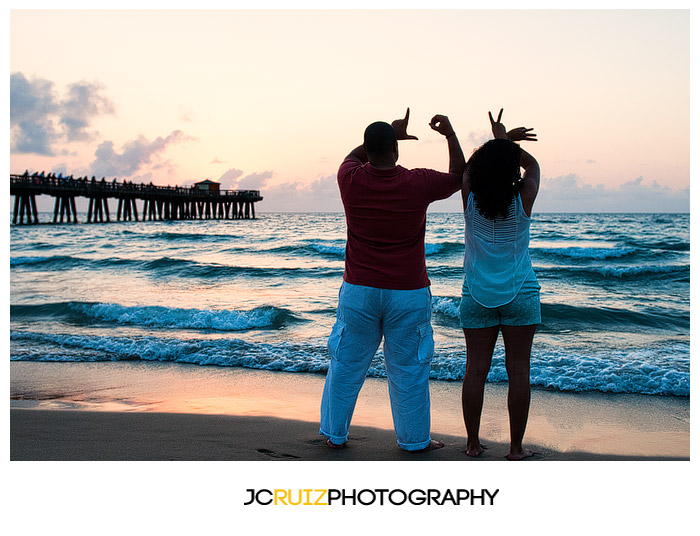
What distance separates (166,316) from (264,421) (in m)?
5.25

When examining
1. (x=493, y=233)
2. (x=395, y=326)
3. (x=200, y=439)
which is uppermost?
(x=493, y=233)

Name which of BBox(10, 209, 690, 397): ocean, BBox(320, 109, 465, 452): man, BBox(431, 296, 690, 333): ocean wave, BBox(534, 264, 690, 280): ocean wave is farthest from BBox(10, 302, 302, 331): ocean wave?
BBox(534, 264, 690, 280): ocean wave

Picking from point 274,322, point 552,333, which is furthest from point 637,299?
point 274,322

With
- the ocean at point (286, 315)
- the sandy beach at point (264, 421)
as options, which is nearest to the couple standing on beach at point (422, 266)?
the sandy beach at point (264, 421)

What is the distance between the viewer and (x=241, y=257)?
20.5m

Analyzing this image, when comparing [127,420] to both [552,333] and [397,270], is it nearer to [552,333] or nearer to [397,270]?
[397,270]

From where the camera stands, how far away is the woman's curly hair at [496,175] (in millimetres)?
2824

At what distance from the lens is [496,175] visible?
283 centimetres

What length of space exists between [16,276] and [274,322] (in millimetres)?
10421

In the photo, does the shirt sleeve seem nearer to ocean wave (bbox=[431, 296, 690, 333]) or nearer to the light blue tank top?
the light blue tank top

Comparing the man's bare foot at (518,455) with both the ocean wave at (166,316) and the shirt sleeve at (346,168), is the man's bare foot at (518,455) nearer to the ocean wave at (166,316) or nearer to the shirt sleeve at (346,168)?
the shirt sleeve at (346,168)

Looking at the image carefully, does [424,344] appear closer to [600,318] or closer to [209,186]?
[600,318]

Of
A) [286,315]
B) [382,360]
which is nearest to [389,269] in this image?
[382,360]

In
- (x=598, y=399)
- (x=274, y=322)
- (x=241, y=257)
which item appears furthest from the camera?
(x=241, y=257)
